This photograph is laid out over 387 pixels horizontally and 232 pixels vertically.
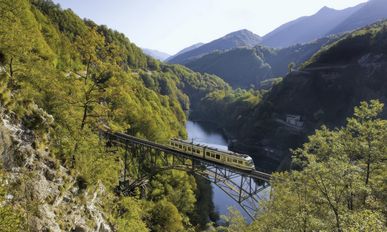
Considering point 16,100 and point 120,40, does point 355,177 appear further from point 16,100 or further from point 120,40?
point 120,40

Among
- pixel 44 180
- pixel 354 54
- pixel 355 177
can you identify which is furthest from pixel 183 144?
pixel 354 54

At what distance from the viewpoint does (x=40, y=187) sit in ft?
55.1

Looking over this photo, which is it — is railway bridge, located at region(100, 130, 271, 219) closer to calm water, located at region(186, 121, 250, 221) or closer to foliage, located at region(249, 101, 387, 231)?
foliage, located at region(249, 101, 387, 231)

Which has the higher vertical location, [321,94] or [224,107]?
[321,94]

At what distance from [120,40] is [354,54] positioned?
290ft

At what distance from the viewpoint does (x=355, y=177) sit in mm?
14141

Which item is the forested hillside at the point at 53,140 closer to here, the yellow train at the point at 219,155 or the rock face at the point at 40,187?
the rock face at the point at 40,187

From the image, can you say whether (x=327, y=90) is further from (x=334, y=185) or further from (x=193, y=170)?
(x=334, y=185)

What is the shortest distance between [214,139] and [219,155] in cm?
8762

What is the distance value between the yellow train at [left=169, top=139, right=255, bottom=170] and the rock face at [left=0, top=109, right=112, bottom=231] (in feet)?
50.3

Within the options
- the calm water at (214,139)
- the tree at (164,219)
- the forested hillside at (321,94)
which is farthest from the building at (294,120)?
the tree at (164,219)

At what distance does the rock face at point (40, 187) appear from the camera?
14.9 metres

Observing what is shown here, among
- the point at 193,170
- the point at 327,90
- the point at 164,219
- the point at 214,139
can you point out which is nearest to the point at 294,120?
the point at 327,90

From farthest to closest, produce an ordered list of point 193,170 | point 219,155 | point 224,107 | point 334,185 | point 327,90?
point 224,107 < point 327,90 < point 193,170 < point 219,155 < point 334,185
